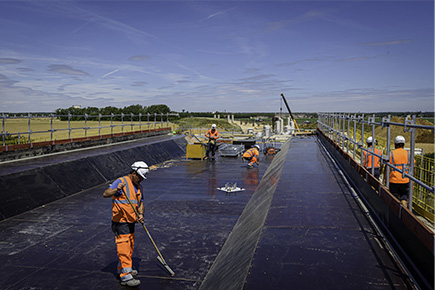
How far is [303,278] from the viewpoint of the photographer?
13.3 ft

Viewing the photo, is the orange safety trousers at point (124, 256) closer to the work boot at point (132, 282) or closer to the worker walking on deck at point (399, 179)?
the work boot at point (132, 282)

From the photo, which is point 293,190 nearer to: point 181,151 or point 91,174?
point 91,174

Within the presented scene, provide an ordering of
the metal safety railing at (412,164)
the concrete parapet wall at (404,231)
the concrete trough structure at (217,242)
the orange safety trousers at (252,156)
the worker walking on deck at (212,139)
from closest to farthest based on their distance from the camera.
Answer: the concrete parapet wall at (404,231)
the concrete trough structure at (217,242)
the metal safety railing at (412,164)
the orange safety trousers at (252,156)
the worker walking on deck at (212,139)

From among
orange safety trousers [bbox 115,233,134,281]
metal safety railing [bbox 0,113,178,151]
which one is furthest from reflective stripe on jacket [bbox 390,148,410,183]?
metal safety railing [bbox 0,113,178,151]

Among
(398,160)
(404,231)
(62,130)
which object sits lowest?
(404,231)

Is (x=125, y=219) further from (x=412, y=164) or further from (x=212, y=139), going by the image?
(x=212, y=139)

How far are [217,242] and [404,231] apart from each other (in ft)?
11.6

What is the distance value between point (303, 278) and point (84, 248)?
14.8ft

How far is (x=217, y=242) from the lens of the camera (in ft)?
23.2

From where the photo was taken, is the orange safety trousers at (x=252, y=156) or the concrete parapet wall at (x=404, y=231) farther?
the orange safety trousers at (x=252, y=156)

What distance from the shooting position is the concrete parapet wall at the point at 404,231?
12.9ft

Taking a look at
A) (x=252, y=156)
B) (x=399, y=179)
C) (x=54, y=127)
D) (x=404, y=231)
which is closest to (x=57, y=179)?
(x=252, y=156)

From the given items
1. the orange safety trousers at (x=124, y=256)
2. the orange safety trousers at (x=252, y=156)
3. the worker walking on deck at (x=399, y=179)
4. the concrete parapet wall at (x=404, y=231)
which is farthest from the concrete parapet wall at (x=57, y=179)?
the worker walking on deck at (x=399, y=179)

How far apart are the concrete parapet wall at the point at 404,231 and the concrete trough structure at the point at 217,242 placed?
0.18 metres
